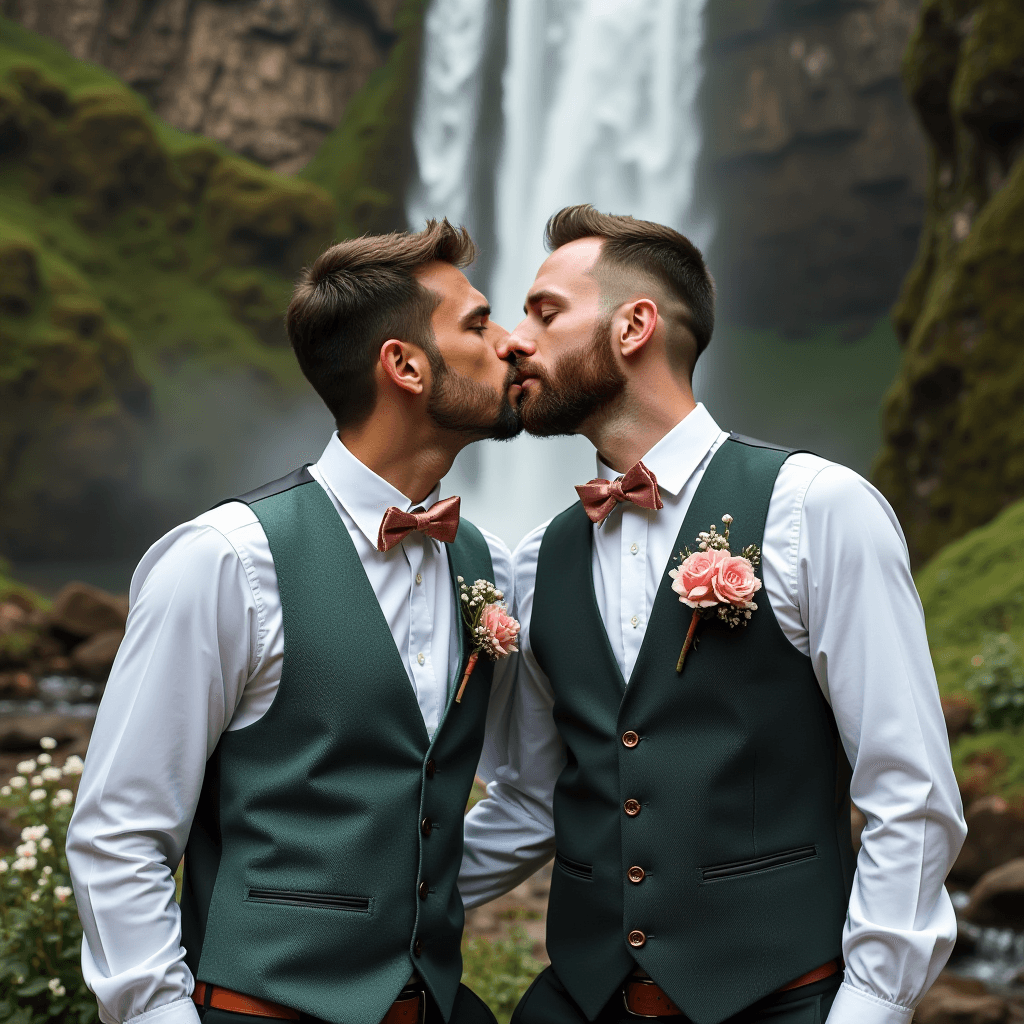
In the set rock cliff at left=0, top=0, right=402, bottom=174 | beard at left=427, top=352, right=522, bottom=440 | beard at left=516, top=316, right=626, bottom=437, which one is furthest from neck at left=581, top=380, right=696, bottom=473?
rock cliff at left=0, top=0, right=402, bottom=174

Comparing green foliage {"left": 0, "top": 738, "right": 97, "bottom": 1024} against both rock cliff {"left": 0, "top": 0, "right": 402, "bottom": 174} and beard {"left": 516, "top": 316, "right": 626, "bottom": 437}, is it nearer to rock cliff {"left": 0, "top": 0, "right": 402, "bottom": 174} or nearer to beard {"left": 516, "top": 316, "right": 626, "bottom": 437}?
beard {"left": 516, "top": 316, "right": 626, "bottom": 437}

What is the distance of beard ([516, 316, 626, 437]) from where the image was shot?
8.30 feet

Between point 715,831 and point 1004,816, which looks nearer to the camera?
point 715,831

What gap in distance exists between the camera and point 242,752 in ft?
6.96

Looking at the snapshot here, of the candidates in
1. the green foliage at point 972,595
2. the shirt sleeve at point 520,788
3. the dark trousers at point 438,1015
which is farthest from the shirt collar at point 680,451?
the green foliage at point 972,595

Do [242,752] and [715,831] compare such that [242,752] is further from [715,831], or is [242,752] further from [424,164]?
[424,164]

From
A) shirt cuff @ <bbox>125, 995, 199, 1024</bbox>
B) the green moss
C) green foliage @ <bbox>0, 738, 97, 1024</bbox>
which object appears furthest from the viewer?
the green moss

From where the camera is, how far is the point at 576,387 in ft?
8.37

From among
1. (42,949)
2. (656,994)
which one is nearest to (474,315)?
(656,994)

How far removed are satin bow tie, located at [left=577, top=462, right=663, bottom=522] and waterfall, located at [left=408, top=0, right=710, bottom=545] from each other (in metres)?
19.3

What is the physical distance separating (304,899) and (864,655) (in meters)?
1.15

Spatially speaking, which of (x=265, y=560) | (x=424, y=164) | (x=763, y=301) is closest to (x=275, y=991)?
(x=265, y=560)

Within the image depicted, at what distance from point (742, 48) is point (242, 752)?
26.1 metres

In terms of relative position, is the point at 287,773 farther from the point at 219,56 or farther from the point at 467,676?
the point at 219,56
